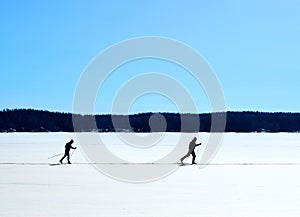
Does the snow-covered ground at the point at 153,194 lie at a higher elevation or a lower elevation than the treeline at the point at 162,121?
lower

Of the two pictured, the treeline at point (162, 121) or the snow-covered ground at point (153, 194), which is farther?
the treeline at point (162, 121)

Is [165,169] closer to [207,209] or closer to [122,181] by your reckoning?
[122,181]

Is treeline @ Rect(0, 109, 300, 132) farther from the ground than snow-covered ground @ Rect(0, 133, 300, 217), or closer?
farther from the ground

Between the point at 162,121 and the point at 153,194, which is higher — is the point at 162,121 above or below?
above

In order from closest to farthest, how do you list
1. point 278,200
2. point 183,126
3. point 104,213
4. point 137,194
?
point 104,213 → point 278,200 → point 137,194 → point 183,126

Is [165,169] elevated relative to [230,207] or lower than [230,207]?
elevated

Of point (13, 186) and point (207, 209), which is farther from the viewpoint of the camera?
point (13, 186)

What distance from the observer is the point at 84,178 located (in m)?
14.8

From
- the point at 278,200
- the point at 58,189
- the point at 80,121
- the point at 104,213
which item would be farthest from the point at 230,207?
the point at 80,121

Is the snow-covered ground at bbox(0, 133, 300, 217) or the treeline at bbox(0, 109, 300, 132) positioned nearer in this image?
the snow-covered ground at bbox(0, 133, 300, 217)

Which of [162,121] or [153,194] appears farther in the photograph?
[162,121]

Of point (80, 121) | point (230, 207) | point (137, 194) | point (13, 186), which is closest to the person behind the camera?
point (230, 207)

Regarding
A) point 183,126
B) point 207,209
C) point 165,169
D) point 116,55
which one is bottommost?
point 207,209

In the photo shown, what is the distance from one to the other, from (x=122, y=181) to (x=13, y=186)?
329cm
